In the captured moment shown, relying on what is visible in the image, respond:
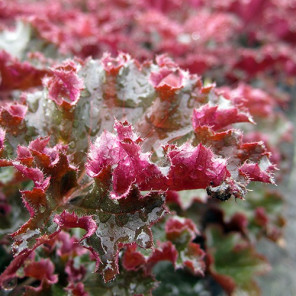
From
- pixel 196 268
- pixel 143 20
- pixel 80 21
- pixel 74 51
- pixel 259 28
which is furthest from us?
pixel 259 28

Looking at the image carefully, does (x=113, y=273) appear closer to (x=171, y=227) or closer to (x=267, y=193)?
(x=171, y=227)

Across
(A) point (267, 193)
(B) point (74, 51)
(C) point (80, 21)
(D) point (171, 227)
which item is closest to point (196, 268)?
(D) point (171, 227)

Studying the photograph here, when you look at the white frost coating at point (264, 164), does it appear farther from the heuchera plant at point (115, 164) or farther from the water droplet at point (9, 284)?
the water droplet at point (9, 284)

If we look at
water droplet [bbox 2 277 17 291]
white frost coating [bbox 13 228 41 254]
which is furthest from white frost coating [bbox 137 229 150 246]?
water droplet [bbox 2 277 17 291]

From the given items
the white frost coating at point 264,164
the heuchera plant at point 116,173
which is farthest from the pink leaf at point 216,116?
the white frost coating at point 264,164

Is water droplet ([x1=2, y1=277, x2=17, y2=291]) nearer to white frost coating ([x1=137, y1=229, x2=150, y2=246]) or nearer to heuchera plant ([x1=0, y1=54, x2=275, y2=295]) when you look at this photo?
heuchera plant ([x1=0, y1=54, x2=275, y2=295])

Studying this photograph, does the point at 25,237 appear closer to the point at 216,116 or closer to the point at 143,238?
the point at 143,238

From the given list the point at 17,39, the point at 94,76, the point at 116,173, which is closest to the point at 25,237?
the point at 116,173
